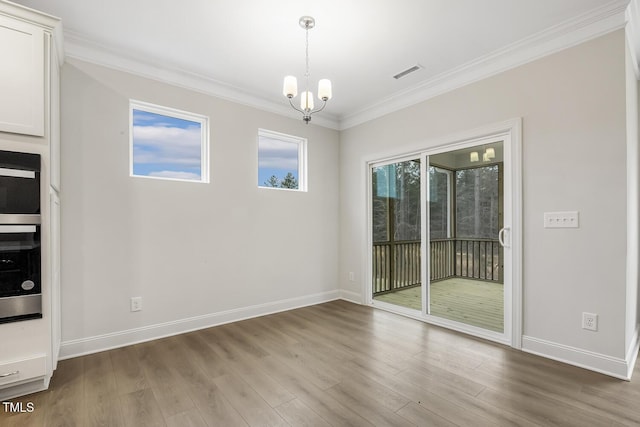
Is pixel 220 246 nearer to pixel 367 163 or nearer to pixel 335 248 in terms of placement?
pixel 335 248

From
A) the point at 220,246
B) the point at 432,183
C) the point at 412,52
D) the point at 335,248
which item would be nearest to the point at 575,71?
the point at 412,52

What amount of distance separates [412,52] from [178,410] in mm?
3521

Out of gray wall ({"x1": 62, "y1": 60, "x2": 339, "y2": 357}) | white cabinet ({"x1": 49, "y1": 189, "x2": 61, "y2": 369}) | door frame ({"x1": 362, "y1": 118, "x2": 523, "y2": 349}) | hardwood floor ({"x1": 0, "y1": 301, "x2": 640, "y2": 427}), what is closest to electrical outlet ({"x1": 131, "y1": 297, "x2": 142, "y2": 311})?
gray wall ({"x1": 62, "y1": 60, "x2": 339, "y2": 357})

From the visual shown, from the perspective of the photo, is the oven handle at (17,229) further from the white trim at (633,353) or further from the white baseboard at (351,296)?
the white trim at (633,353)

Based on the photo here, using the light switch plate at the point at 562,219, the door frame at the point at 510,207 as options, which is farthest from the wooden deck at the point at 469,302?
the light switch plate at the point at 562,219

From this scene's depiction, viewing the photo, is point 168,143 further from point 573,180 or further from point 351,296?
point 573,180

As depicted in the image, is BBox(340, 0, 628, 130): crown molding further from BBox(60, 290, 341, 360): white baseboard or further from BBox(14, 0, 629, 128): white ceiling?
BBox(60, 290, 341, 360): white baseboard

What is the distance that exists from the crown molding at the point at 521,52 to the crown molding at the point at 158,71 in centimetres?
163

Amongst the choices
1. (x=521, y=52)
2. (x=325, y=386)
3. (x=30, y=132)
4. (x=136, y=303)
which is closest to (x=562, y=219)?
(x=521, y=52)

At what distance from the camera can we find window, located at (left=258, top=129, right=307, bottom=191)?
4133mm

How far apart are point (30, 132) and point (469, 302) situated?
4230 millimetres

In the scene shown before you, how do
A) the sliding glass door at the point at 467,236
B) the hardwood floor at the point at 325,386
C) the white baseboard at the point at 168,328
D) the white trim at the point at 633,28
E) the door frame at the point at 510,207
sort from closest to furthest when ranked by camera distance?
1. the hardwood floor at the point at 325,386
2. the white trim at the point at 633,28
3. the white baseboard at the point at 168,328
4. the door frame at the point at 510,207
5. the sliding glass door at the point at 467,236

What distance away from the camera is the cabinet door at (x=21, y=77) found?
2.01 metres

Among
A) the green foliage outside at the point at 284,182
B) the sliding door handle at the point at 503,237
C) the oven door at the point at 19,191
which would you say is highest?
the green foliage outside at the point at 284,182
